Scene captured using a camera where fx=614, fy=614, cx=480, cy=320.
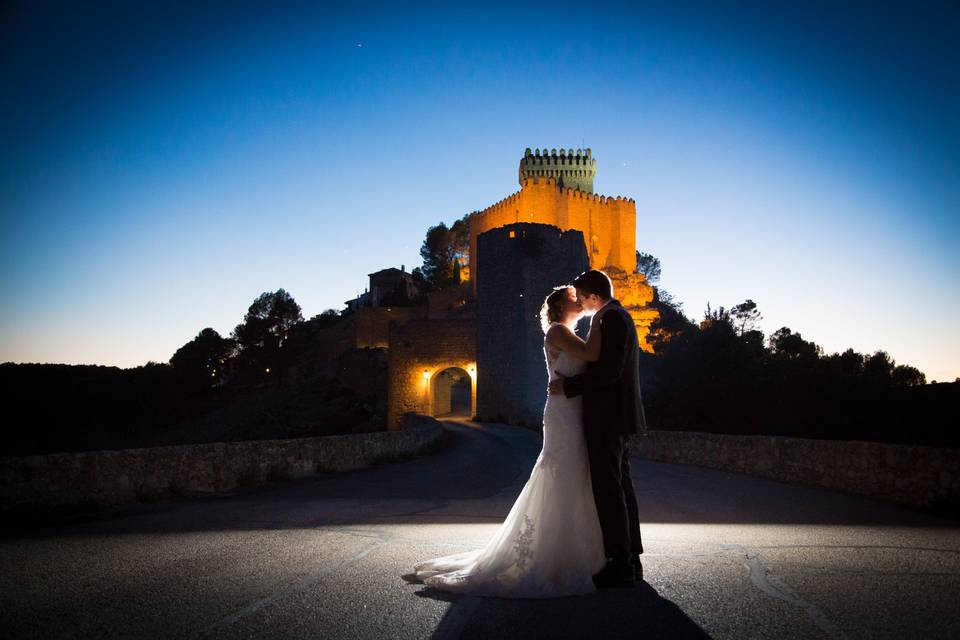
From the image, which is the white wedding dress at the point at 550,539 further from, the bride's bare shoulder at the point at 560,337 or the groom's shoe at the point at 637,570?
the groom's shoe at the point at 637,570

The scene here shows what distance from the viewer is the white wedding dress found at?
4008 millimetres

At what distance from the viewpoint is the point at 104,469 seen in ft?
25.8

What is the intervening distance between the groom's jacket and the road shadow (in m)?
1.12

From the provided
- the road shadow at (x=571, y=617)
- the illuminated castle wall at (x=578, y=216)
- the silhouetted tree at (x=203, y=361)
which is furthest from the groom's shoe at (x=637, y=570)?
the silhouetted tree at (x=203, y=361)

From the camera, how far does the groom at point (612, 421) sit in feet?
13.9

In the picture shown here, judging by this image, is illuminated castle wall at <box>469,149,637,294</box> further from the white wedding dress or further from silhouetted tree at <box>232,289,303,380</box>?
the white wedding dress

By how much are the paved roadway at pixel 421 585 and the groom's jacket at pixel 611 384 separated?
3.63 ft

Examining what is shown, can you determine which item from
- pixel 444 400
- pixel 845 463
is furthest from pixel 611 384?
pixel 444 400

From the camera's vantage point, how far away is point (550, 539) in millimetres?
4176

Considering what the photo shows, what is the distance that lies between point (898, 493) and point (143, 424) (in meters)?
78.2

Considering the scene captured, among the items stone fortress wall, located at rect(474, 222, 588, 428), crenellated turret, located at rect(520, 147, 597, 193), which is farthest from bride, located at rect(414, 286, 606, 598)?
crenellated turret, located at rect(520, 147, 597, 193)

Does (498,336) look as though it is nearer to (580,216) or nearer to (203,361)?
(580,216)

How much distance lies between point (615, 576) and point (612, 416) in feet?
3.53

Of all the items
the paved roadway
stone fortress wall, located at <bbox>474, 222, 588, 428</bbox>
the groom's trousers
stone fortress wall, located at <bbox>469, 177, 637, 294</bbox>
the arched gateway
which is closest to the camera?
the paved roadway
